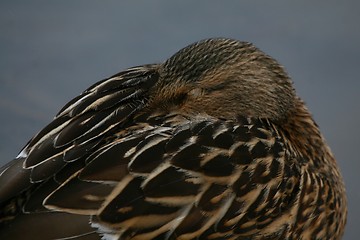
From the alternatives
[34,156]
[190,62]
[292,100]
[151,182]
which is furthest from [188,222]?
[292,100]

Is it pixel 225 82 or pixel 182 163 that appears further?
pixel 225 82

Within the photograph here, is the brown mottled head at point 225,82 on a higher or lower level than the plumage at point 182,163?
higher

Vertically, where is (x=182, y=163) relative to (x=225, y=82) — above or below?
below

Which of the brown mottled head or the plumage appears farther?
the brown mottled head

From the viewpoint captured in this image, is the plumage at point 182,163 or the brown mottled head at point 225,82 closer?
the plumage at point 182,163

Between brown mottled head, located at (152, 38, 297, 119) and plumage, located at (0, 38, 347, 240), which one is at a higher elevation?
brown mottled head, located at (152, 38, 297, 119)
